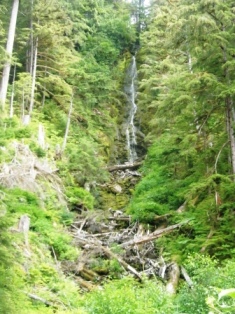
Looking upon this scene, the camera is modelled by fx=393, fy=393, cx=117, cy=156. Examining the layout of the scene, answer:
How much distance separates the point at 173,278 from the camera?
991 cm

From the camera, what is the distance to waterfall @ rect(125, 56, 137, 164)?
82.6 feet

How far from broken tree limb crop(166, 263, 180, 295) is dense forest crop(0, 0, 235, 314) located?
38 mm

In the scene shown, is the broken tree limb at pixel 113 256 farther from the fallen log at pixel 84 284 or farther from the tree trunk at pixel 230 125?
the tree trunk at pixel 230 125

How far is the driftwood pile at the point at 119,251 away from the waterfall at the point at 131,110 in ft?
35.9

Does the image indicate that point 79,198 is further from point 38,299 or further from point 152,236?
point 38,299

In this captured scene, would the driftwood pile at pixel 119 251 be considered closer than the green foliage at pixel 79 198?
Yes

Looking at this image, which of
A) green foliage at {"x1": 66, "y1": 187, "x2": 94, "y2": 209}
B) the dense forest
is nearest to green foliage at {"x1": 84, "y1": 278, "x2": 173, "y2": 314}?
the dense forest

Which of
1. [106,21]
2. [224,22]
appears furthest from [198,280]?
[106,21]

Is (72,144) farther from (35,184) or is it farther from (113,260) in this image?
(113,260)

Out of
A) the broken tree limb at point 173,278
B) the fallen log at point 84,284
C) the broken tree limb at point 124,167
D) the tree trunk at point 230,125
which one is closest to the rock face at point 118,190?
the broken tree limb at point 124,167

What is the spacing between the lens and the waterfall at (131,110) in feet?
82.6

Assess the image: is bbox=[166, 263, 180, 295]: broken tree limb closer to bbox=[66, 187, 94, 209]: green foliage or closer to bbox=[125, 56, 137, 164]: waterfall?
bbox=[66, 187, 94, 209]: green foliage

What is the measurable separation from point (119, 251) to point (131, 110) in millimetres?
18159

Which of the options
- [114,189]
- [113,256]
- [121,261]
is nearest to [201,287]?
[121,261]
